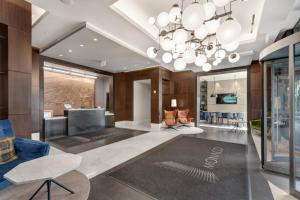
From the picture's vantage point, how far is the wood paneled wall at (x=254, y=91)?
6863 mm

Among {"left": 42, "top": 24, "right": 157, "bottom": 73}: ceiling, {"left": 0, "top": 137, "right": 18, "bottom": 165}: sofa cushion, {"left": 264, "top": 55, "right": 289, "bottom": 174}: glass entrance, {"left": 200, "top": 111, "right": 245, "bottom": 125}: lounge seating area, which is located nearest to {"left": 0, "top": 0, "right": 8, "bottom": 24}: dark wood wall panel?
{"left": 42, "top": 24, "right": 157, "bottom": 73}: ceiling

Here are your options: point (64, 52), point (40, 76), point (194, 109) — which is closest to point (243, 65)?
point (194, 109)

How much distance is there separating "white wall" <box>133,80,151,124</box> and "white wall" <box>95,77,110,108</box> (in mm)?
2032

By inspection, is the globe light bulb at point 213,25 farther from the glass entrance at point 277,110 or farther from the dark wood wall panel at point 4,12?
the dark wood wall panel at point 4,12

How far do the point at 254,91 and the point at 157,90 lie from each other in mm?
4750

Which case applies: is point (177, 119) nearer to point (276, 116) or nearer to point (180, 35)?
point (276, 116)

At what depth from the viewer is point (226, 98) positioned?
988 cm

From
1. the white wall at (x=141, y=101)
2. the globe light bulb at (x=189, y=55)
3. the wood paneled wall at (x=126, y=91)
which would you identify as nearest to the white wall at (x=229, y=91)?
the white wall at (x=141, y=101)

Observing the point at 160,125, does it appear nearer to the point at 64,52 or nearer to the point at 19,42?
the point at 64,52

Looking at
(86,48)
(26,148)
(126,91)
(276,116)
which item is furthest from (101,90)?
(276,116)

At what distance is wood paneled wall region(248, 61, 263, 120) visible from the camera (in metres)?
6.86

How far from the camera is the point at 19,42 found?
9.63 ft

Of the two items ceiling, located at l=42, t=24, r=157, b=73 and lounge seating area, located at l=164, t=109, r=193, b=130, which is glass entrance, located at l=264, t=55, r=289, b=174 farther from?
lounge seating area, located at l=164, t=109, r=193, b=130

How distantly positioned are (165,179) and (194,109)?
21.0 ft
